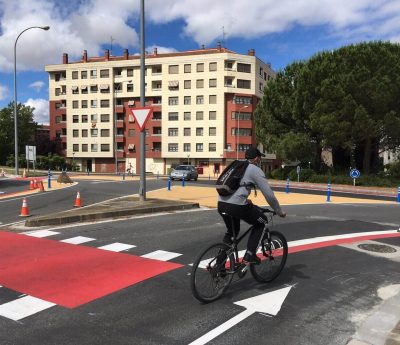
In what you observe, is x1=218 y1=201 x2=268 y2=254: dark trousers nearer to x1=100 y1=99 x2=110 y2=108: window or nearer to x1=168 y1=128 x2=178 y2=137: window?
x1=168 y1=128 x2=178 y2=137: window

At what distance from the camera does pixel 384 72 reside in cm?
3494

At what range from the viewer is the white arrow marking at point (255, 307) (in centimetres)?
403

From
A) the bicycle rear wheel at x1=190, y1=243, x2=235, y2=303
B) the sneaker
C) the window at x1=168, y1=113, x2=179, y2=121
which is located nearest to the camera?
the bicycle rear wheel at x1=190, y1=243, x2=235, y2=303

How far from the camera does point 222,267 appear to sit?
5.05 meters

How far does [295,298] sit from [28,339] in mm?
3055

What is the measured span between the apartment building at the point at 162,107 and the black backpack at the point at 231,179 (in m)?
63.2

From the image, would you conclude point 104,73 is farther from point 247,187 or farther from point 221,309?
point 221,309

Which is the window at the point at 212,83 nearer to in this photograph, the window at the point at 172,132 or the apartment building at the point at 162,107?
the apartment building at the point at 162,107

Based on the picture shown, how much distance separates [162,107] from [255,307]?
69948mm

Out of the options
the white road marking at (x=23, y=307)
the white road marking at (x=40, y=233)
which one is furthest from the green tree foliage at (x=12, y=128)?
the white road marking at (x=23, y=307)

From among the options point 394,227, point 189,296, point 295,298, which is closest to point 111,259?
point 189,296

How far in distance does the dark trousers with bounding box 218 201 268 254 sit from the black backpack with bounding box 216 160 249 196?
0.17 m

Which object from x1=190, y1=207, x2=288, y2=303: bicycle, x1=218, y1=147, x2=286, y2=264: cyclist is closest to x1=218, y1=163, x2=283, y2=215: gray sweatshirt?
x1=218, y1=147, x2=286, y2=264: cyclist

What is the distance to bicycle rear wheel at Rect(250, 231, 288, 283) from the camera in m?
5.62
